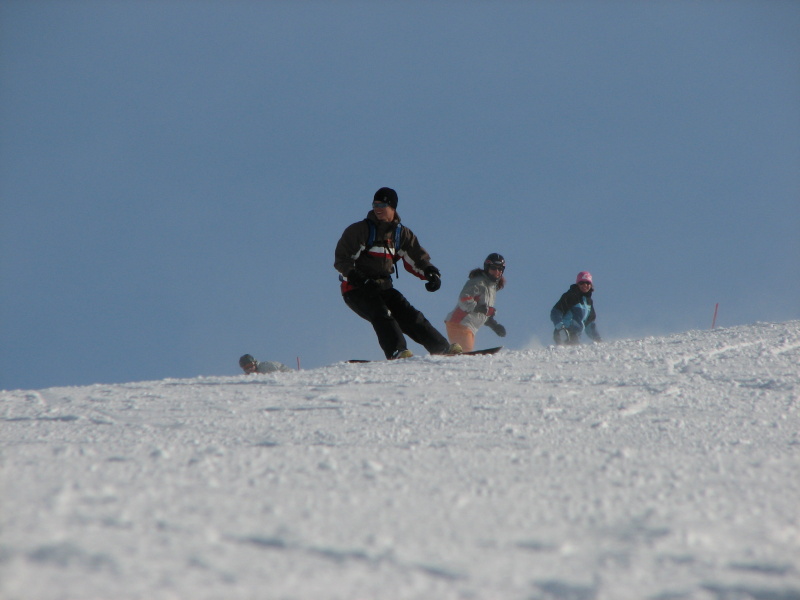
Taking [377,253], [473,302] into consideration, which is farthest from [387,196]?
[473,302]

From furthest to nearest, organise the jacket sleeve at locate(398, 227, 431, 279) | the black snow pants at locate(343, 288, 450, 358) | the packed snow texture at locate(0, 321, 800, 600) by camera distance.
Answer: the jacket sleeve at locate(398, 227, 431, 279), the black snow pants at locate(343, 288, 450, 358), the packed snow texture at locate(0, 321, 800, 600)

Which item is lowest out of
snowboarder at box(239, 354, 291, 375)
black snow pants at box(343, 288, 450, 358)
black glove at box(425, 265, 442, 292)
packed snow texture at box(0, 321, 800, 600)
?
packed snow texture at box(0, 321, 800, 600)

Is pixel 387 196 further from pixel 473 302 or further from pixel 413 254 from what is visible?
pixel 473 302

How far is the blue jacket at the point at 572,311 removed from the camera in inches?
367

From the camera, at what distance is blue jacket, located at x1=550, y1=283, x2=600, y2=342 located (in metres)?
9.31

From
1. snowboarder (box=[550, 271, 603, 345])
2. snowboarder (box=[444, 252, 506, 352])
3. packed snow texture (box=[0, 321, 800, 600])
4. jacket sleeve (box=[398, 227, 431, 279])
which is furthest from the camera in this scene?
snowboarder (box=[550, 271, 603, 345])

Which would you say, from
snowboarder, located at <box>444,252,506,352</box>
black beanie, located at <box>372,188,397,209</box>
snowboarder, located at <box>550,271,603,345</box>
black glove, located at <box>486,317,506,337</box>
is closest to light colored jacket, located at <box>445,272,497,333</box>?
snowboarder, located at <box>444,252,506,352</box>

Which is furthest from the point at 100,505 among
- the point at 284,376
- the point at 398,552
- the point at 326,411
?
the point at 284,376

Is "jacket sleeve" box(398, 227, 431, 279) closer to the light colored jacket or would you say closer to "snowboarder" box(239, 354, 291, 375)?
the light colored jacket

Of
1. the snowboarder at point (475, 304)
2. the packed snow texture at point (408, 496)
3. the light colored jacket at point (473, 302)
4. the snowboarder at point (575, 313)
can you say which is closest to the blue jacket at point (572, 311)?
the snowboarder at point (575, 313)

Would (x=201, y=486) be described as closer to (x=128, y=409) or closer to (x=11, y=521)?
(x=11, y=521)

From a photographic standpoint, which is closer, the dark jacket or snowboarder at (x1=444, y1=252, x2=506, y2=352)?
the dark jacket

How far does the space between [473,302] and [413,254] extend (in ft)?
8.04

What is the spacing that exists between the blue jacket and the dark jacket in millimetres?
3884
